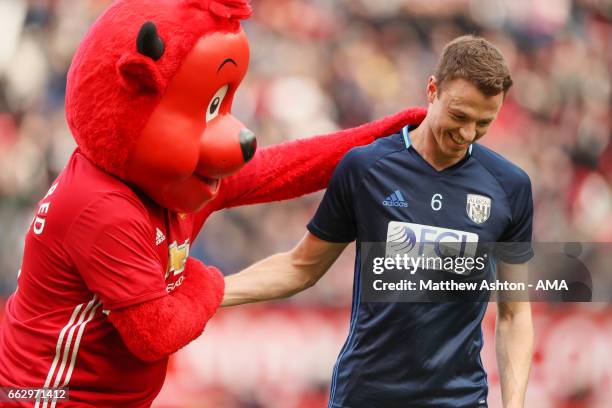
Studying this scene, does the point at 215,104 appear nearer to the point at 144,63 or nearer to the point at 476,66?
the point at 144,63

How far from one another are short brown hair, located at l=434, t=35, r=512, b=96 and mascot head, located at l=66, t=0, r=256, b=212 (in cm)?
66

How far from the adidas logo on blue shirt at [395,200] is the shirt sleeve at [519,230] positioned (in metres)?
0.32

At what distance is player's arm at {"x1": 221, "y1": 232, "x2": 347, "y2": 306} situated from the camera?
10.4ft

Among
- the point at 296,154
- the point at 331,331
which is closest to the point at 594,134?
the point at 331,331

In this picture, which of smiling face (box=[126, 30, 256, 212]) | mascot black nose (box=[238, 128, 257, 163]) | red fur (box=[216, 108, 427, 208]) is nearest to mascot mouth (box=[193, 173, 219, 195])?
smiling face (box=[126, 30, 256, 212])

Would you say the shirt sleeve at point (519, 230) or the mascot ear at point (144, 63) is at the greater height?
the shirt sleeve at point (519, 230)

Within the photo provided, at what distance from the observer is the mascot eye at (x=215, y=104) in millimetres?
2600

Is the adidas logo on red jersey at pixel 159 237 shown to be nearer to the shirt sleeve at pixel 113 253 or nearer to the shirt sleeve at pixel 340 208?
the shirt sleeve at pixel 113 253

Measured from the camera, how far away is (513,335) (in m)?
3.06


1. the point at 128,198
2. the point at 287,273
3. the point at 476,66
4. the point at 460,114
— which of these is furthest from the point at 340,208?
the point at 128,198

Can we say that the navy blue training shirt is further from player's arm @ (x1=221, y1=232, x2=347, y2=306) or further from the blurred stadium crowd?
the blurred stadium crowd

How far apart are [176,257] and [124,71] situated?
21.8 inches

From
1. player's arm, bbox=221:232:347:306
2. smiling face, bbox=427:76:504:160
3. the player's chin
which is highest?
smiling face, bbox=427:76:504:160

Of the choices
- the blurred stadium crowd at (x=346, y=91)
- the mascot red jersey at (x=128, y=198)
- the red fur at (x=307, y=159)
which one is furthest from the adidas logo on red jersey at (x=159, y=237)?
the blurred stadium crowd at (x=346, y=91)
